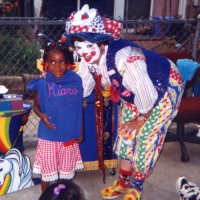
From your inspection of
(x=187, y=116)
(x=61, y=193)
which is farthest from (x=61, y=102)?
(x=187, y=116)

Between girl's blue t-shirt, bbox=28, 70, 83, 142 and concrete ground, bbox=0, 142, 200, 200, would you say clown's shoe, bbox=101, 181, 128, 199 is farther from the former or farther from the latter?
girl's blue t-shirt, bbox=28, 70, 83, 142

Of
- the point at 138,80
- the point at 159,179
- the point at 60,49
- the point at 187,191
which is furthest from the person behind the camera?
the point at 159,179

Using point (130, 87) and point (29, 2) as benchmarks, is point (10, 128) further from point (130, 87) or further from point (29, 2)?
point (29, 2)

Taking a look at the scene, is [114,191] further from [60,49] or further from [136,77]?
[60,49]

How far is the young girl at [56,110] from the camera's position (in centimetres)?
283

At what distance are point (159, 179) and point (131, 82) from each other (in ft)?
4.30

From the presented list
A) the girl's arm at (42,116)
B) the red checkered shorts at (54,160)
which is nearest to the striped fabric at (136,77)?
the girl's arm at (42,116)

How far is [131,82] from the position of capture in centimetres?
269

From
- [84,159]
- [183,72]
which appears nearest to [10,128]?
[84,159]

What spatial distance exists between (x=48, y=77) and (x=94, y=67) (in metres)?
0.31

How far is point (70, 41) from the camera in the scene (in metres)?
2.81

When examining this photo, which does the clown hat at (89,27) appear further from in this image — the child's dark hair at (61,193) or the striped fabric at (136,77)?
the child's dark hair at (61,193)

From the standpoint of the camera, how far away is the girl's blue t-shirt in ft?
9.31

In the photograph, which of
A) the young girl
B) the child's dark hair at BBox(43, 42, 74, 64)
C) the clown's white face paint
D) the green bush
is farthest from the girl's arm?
the green bush
